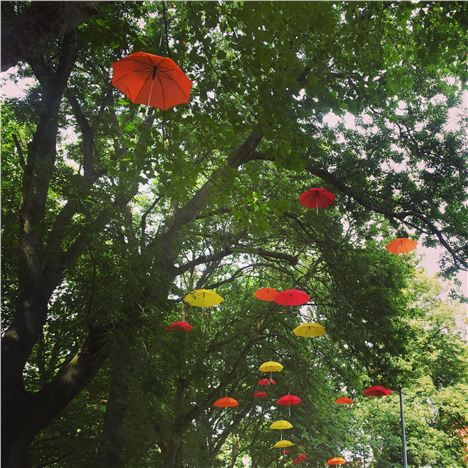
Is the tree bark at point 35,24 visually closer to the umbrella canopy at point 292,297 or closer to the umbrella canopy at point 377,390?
the umbrella canopy at point 292,297

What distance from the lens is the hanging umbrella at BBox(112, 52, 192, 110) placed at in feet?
12.0

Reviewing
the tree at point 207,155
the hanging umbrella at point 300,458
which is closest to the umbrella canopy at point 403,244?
the tree at point 207,155

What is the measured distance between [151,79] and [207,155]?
2.93 metres

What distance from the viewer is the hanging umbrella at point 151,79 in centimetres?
367

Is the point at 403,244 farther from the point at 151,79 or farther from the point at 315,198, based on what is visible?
the point at 151,79

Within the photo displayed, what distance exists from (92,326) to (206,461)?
24.0 ft

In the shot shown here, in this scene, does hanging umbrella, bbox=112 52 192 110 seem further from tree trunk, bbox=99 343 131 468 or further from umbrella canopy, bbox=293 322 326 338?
umbrella canopy, bbox=293 322 326 338

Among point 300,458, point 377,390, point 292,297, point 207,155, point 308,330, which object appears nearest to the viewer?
point 207,155

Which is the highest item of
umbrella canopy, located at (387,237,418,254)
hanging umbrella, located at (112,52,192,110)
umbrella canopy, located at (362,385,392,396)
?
umbrella canopy, located at (387,237,418,254)

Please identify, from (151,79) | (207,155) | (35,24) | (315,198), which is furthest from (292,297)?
(35,24)

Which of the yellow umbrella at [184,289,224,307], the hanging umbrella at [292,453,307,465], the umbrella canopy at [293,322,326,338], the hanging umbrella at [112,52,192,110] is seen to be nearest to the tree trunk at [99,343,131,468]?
the yellow umbrella at [184,289,224,307]

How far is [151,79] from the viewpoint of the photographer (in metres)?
3.88

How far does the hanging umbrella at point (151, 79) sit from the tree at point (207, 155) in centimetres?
51

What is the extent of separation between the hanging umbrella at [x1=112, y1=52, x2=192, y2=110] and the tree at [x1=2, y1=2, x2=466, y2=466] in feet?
1.66
